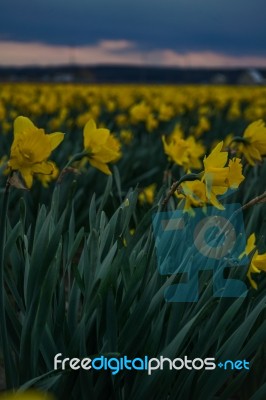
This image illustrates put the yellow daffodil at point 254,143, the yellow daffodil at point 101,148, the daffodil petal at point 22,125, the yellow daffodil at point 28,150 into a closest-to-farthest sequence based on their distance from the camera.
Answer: the yellow daffodil at point 28,150, the daffodil petal at point 22,125, the yellow daffodil at point 101,148, the yellow daffodil at point 254,143

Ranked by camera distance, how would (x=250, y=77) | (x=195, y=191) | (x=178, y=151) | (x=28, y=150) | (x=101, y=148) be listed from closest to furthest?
1. (x=28, y=150)
2. (x=195, y=191)
3. (x=101, y=148)
4. (x=178, y=151)
5. (x=250, y=77)

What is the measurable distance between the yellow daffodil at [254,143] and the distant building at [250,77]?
95.7 feet

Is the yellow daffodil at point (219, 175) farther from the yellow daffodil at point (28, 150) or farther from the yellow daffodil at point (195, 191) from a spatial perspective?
the yellow daffodil at point (28, 150)

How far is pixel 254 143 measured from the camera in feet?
6.88

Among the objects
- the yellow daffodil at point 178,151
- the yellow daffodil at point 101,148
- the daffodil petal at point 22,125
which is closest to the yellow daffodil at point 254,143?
the yellow daffodil at point 178,151

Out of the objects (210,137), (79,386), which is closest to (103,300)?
(79,386)

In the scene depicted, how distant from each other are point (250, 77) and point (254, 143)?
1344 inches

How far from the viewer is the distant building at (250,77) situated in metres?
31.9

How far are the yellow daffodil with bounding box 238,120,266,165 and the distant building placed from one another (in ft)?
95.7

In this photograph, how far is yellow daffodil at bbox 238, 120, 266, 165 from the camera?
2082 mm

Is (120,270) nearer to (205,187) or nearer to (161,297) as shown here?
(161,297)

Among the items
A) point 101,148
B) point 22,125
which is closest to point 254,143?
point 101,148

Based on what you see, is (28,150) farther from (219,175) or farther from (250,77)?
(250,77)

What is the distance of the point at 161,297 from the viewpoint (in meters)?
1.40
